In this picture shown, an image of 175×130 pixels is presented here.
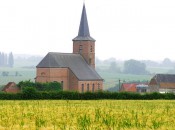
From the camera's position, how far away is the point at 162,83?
145250mm

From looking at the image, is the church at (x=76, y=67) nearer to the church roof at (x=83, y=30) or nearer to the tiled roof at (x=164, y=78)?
the church roof at (x=83, y=30)

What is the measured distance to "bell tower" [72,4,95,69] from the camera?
135625 mm

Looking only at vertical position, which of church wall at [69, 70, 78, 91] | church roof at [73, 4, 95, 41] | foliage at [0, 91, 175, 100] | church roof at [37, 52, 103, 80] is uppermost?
church roof at [73, 4, 95, 41]

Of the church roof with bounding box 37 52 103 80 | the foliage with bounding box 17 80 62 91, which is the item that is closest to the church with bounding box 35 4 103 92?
the church roof with bounding box 37 52 103 80

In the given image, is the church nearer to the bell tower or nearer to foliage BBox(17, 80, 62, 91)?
the bell tower

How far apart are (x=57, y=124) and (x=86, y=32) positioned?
372 ft

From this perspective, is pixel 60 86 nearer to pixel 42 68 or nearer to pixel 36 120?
pixel 42 68

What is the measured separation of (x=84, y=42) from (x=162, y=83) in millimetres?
25356

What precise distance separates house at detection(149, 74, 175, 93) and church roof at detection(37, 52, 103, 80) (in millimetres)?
20205

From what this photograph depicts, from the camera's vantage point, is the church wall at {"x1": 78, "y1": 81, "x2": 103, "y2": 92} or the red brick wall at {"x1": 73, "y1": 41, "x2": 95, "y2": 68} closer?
the church wall at {"x1": 78, "y1": 81, "x2": 103, "y2": 92}

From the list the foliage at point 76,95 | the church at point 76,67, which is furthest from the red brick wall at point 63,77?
the foliage at point 76,95

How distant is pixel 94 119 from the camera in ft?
85.3

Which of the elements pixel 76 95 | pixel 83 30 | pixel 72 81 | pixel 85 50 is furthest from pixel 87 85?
pixel 76 95

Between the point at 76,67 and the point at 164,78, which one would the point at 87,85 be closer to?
the point at 76,67
